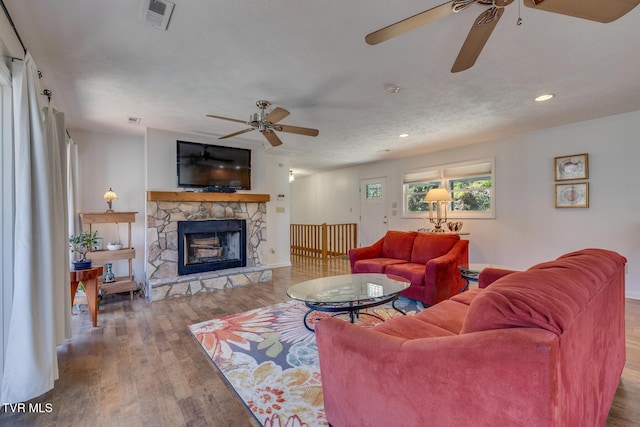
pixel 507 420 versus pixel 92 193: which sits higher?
pixel 92 193

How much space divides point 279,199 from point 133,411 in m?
4.67

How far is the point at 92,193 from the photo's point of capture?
438 centimetres

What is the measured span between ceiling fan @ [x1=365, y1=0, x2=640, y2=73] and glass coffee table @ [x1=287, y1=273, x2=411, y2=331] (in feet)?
6.19

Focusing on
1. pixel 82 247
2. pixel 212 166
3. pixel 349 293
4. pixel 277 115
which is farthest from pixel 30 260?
pixel 212 166

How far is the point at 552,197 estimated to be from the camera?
4.42 m

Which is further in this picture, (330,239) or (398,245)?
(330,239)

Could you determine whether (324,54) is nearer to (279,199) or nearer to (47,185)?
(47,185)

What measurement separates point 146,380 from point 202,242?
2884mm

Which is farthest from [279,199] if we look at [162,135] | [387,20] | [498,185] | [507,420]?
[507,420]

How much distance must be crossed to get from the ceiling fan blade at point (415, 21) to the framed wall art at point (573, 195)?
4.10 metres

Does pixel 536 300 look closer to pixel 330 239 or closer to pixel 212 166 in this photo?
pixel 212 166

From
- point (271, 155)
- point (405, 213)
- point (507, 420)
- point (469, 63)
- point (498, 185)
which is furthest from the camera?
point (405, 213)

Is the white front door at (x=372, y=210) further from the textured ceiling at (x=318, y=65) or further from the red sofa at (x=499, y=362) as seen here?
the red sofa at (x=499, y=362)

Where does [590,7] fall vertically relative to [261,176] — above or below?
above
